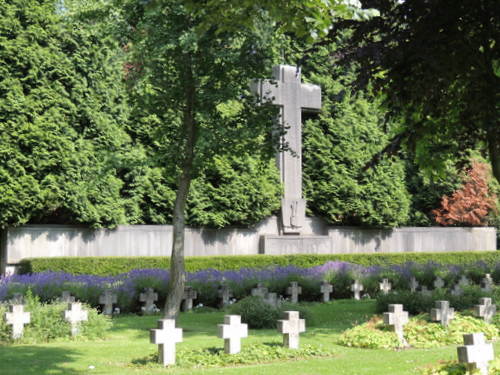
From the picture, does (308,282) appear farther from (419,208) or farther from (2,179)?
(419,208)

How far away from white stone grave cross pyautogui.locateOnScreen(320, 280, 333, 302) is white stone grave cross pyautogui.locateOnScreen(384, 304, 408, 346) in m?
6.32

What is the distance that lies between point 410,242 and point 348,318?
45.5 feet

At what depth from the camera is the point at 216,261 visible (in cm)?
1881

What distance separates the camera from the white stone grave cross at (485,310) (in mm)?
10445

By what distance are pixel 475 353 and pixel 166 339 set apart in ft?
10.9

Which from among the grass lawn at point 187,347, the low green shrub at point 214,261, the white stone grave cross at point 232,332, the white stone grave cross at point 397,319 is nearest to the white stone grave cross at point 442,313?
the white stone grave cross at point 397,319

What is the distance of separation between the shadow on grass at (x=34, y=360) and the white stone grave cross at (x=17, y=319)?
0.31 m

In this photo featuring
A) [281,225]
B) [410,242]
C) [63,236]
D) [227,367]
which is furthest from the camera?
[410,242]

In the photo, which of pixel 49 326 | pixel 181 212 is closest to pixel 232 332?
pixel 49 326

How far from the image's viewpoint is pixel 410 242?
25578 mm

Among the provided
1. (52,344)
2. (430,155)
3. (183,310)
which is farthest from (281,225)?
(52,344)

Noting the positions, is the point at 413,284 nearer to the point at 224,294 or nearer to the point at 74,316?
the point at 224,294

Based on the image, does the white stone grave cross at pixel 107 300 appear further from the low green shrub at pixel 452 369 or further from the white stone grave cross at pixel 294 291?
the low green shrub at pixel 452 369

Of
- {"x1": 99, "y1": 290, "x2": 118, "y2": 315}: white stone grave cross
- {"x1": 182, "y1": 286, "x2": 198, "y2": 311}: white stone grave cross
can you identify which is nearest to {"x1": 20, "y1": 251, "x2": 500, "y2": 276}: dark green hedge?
{"x1": 182, "y1": 286, "x2": 198, "y2": 311}: white stone grave cross
